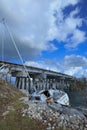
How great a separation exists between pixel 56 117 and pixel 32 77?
44670 mm

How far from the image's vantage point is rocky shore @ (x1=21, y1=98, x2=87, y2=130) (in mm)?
11086

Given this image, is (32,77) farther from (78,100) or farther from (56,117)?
(56,117)

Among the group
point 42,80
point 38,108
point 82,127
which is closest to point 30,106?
point 38,108

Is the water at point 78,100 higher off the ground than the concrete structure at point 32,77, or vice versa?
the concrete structure at point 32,77

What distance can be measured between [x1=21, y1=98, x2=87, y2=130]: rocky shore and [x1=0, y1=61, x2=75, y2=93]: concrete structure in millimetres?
15630

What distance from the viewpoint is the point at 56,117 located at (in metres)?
11.7

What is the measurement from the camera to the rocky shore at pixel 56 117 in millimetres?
11086

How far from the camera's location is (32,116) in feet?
38.4

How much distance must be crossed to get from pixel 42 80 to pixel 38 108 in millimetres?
43734

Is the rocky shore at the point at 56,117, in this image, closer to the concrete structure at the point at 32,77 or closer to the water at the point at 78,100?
the concrete structure at the point at 32,77

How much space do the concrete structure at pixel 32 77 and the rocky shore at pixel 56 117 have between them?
15.6 m

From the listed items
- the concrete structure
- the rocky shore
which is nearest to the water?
the concrete structure

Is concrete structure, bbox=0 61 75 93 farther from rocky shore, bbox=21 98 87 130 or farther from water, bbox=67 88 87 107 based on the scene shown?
rocky shore, bbox=21 98 87 130

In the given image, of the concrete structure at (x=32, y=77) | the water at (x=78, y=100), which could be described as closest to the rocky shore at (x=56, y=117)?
the concrete structure at (x=32, y=77)
